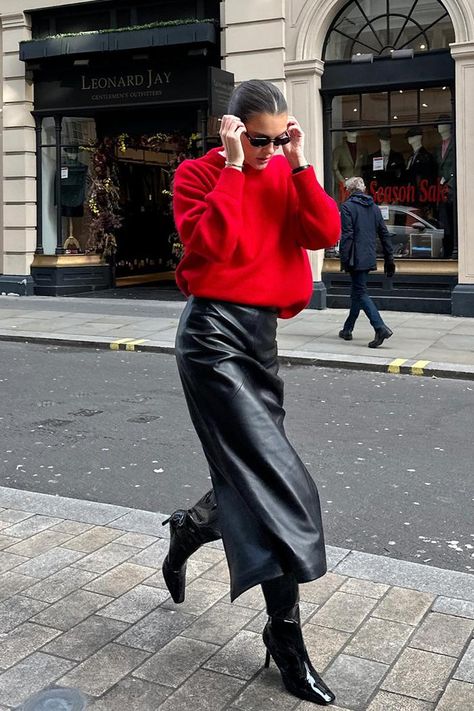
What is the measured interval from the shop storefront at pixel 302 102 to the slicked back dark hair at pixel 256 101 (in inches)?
448

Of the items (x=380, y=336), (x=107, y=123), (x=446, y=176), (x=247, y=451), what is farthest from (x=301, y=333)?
(x=247, y=451)

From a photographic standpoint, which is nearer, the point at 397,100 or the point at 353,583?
the point at 353,583

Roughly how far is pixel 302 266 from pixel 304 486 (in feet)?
2.56

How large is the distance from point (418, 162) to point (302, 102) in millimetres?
2155

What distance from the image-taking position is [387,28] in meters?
14.4

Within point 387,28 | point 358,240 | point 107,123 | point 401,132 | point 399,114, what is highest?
point 387,28

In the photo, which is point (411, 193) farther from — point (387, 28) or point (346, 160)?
point (387, 28)

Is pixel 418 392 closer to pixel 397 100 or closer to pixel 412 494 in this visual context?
pixel 412 494

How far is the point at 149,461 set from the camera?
6.18 m

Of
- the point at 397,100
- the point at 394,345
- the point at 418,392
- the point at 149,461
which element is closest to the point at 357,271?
the point at 394,345

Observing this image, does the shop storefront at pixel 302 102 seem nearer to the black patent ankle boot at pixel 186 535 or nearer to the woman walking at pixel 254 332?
the black patent ankle boot at pixel 186 535

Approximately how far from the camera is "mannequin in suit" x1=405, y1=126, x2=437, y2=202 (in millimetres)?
14523

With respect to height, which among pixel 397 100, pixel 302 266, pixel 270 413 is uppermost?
pixel 397 100

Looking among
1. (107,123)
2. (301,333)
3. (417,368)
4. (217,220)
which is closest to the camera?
(217,220)
